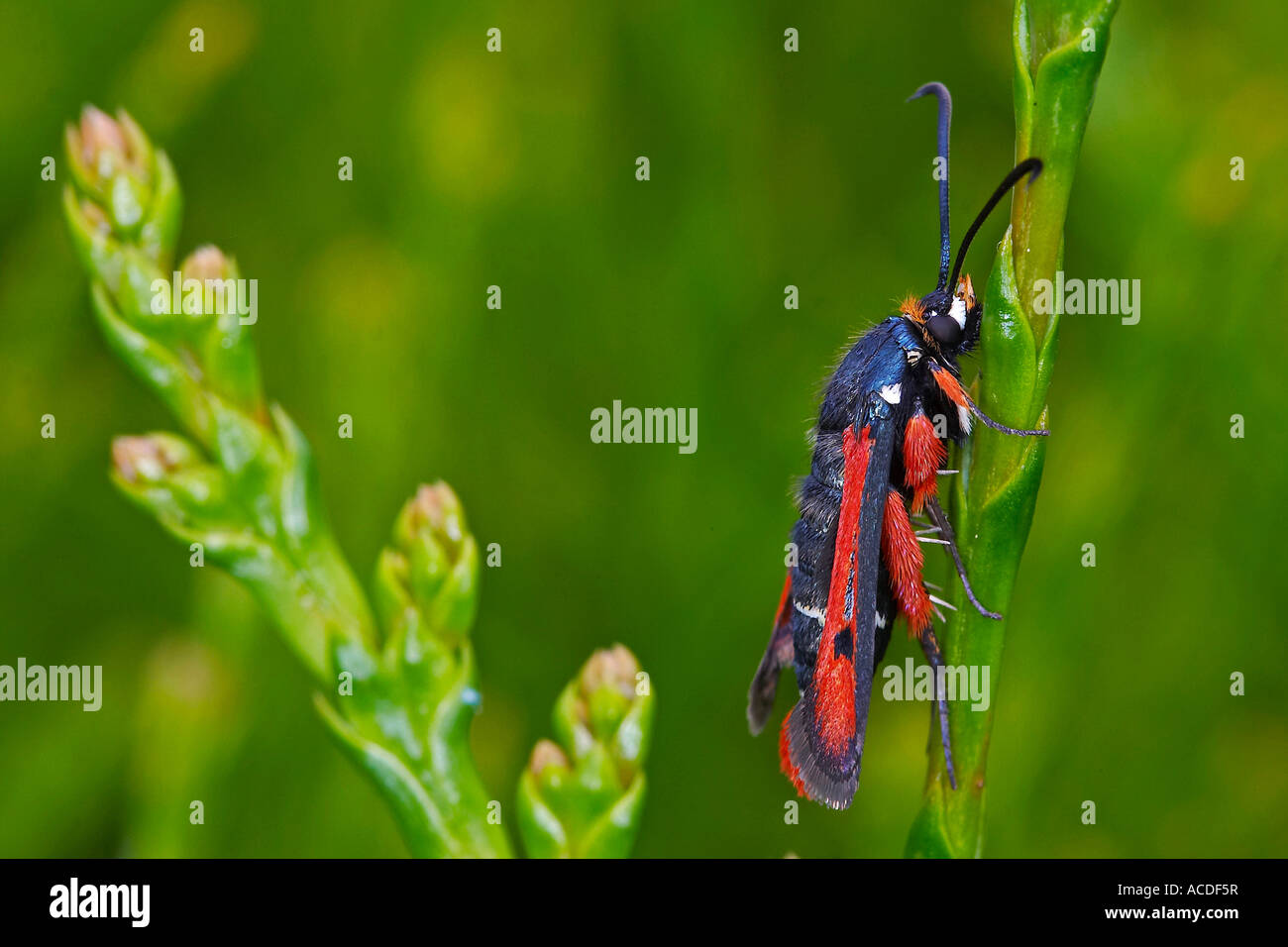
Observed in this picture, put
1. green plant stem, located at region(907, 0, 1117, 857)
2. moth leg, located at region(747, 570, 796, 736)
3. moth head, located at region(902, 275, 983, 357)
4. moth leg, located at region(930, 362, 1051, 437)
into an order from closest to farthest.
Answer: green plant stem, located at region(907, 0, 1117, 857), moth leg, located at region(930, 362, 1051, 437), moth head, located at region(902, 275, 983, 357), moth leg, located at region(747, 570, 796, 736)

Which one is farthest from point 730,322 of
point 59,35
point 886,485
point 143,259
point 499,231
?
point 59,35

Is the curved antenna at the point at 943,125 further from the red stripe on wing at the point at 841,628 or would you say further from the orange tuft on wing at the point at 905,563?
the orange tuft on wing at the point at 905,563

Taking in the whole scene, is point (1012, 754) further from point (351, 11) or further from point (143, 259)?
point (351, 11)

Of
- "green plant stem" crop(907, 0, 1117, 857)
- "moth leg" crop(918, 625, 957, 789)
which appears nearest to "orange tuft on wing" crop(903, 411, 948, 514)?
"moth leg" crop(918, 625, 957, 789)

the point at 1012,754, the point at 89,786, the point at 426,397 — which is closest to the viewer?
the point at 1012,754

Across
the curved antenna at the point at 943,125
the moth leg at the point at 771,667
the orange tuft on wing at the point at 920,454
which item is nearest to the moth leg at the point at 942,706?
the orange tuft on wing at the point at 920,454

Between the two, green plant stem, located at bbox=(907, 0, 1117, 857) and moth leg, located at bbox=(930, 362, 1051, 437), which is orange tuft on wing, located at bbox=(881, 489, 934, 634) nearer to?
moth leg, located at bbox=(930, 362, 1051, 437)
